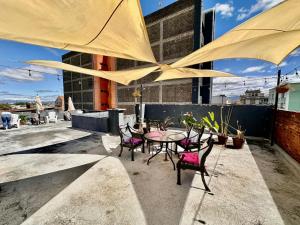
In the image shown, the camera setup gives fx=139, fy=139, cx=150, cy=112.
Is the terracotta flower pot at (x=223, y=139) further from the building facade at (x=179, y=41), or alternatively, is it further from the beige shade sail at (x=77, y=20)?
the building facade at (x=179, y=41)

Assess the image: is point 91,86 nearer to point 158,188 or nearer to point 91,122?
point 91,122

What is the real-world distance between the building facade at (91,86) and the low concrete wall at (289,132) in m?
16.7

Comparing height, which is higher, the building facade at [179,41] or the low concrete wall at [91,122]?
the building facade at [179,41]

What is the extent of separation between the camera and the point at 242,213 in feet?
7.39

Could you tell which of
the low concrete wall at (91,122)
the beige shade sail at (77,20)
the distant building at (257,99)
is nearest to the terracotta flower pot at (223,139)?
the beige shade sail at (77,20)

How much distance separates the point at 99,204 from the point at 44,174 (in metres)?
2.06

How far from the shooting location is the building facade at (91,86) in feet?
66.3

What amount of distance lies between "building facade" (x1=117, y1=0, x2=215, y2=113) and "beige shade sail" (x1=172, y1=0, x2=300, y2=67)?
8.54m

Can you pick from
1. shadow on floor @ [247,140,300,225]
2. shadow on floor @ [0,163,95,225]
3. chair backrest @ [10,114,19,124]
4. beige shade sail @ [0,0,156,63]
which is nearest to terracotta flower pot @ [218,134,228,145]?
shadow on floor @ [247,140,300,225]

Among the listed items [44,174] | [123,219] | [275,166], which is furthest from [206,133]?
[44,174]

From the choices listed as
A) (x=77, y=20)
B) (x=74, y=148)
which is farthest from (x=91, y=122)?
(x=77, y=20)

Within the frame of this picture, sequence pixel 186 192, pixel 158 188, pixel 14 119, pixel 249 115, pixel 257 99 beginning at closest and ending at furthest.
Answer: pixel 186 192
pixel 158 188
pixel 249 115
pixel 14 119
pixel 257 99

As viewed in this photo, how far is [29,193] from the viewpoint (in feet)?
9.11

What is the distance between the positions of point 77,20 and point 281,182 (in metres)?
5.05
